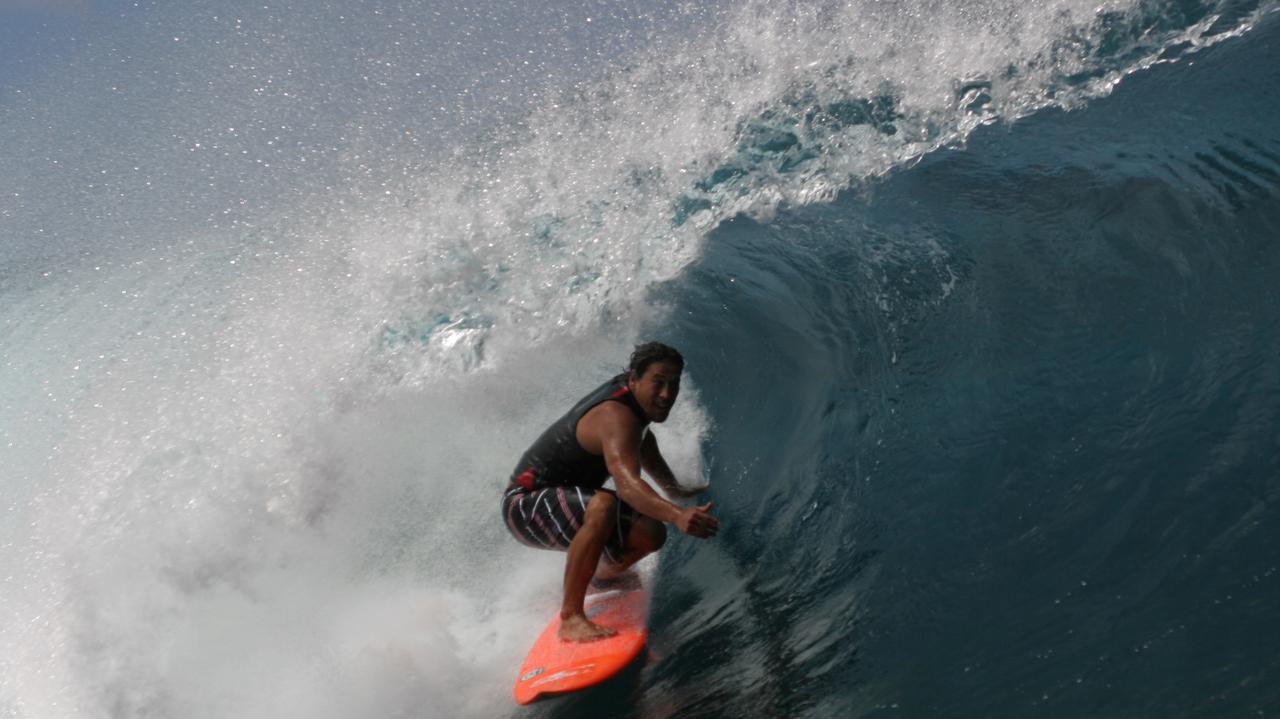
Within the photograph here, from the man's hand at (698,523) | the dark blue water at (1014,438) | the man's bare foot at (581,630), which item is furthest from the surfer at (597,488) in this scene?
the dark blue water at (1014,438)

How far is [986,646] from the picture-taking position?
9.71 ft

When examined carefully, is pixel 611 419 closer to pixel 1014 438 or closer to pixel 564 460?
pixel 564 460

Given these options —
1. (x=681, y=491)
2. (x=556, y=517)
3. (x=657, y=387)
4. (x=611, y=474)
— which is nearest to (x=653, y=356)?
(x=657, y=387)

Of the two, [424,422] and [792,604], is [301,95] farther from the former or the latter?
[792,604]

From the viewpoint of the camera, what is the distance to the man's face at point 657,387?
4043 millimetres

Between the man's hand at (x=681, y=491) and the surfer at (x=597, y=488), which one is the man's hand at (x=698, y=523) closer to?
the surfer at (x=597, y=488)

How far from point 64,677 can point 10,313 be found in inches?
218

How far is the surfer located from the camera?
3.97 m

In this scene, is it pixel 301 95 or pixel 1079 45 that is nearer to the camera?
pixel 1079 45

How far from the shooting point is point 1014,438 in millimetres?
3924

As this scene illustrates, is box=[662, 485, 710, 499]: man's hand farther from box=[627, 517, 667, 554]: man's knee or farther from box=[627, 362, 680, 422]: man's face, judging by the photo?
box=[627, 362, 680, 422]: man's face

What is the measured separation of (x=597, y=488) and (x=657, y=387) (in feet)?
1.90

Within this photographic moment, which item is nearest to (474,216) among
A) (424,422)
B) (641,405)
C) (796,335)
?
(424,422)

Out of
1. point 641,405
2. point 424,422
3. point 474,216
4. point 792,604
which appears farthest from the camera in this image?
point 474,216
